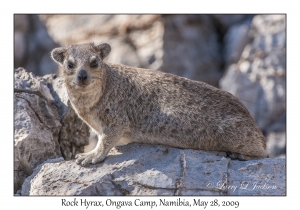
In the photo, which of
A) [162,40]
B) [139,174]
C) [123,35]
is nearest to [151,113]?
[139,174]

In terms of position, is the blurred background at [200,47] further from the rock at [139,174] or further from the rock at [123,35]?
the rock at [139,174]

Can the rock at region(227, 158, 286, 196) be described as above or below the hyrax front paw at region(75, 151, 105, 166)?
below

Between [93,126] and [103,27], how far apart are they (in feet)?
43.1

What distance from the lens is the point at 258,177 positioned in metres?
10.7

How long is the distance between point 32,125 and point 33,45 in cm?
1364

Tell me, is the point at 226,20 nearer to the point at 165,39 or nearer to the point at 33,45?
the point at 165,39

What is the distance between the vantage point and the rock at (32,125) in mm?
12070

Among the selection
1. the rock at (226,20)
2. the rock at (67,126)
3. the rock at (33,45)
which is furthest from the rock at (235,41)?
the rock at (67,126)

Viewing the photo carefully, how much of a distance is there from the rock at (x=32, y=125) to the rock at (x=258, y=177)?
4158mm

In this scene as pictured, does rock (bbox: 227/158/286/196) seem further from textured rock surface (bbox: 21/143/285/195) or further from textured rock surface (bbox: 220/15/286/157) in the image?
textured rock surface (bbox: 220/15/286/157)

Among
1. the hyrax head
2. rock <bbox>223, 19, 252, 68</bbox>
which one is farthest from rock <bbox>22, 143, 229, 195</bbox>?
rock <bbox>223, 19, 252, 68</bbox>

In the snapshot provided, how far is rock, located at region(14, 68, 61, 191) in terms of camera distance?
12.1 m

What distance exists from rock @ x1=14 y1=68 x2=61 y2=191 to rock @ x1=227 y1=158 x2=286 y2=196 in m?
4.16

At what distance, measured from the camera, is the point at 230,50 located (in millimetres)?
23609
